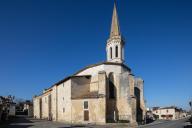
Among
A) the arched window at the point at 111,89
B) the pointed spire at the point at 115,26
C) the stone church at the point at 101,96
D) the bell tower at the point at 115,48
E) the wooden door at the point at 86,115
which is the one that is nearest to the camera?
the stone church at the point at 101,96

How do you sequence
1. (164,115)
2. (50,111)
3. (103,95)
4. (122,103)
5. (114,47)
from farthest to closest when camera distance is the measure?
(164,115), (50,111), (114,47), (122,103), (103,95)

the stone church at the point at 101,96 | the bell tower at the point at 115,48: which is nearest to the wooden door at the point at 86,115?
the stone church at the point at 101,96

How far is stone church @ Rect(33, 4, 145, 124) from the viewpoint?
42688 millimetres

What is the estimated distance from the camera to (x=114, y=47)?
2154 inches

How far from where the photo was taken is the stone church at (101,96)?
140ft

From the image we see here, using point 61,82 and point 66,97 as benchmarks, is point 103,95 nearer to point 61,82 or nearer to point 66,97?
point 66,97

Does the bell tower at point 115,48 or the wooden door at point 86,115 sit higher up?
the bell tower at point 115,48

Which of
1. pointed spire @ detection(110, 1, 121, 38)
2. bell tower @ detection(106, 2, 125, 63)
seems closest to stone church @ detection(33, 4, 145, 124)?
bell tower @ detection(106, 2, 125, 63)

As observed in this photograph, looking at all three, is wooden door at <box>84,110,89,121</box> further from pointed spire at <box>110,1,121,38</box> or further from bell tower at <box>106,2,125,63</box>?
pointed spire at <box>110,1,121,38</box>

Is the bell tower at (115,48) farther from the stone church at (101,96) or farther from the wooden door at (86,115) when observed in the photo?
the wooden door at (86,115)

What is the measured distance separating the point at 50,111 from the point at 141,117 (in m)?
22.6

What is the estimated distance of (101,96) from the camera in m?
42.0

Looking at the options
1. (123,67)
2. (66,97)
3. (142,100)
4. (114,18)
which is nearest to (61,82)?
(66,97)

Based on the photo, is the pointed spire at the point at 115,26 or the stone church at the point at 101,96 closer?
the stone church at the point at 101,96
